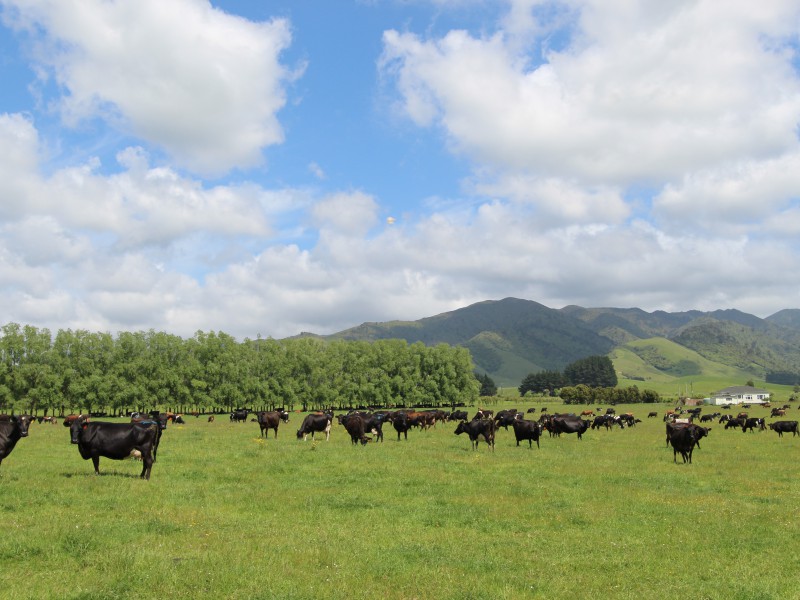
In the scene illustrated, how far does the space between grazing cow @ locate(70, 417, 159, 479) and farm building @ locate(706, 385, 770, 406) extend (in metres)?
171

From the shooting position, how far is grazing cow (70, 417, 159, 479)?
20.8m

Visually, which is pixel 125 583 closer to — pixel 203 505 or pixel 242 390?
pixel 203 505

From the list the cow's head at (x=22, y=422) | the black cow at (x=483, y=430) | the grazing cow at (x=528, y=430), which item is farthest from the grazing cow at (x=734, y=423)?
the cow's head at (x=22, y=422)

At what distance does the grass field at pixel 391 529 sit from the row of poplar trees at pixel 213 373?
7489 cm

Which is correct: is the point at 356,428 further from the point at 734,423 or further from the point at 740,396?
the point at 740,396

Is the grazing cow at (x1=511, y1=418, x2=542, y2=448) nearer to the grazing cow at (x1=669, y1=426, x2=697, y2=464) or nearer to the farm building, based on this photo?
the grazing cow at (x1=669, y1=426, x2=697, y2=464)

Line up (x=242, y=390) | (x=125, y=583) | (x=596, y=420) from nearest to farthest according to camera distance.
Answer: (x=125, y=583), (x=596, y=420), (x=242, y=390)

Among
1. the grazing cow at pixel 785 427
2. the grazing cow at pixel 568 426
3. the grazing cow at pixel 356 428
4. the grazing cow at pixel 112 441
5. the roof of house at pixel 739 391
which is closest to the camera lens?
the grazing cow at pixel 112 441

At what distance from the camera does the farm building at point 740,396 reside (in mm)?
162000

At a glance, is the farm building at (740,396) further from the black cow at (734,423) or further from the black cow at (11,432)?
the black cow at (11,432)

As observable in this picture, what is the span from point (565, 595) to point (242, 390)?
103734 mm

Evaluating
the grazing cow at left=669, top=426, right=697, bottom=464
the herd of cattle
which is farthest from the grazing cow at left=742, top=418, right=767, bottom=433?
the grazing cow at left=669, top=426, right=697, bottom=464

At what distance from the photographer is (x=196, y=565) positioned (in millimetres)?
11023

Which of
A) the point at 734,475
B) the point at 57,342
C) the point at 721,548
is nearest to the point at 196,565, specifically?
the point at 721,548
